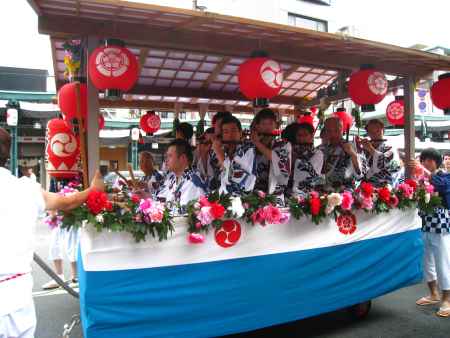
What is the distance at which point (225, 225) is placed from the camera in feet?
10.5

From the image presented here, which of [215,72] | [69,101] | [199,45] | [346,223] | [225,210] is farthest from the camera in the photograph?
[215,72]

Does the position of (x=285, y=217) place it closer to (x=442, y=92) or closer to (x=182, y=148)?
(x=182, y=148)

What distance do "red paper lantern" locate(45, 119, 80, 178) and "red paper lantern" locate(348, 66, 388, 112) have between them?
3.06 meters

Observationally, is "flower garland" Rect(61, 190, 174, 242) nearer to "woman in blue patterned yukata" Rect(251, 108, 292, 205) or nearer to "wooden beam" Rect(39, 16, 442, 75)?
"woman in blue patterned yukata" Rect(251, 108, 292, 205)

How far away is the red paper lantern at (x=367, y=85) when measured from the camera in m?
4.27

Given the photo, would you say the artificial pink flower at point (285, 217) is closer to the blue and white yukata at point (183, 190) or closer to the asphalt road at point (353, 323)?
the blue and white yukata at point (183, 190)

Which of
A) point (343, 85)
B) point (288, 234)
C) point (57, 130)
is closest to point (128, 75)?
point (57, 130)

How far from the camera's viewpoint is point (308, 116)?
7.03 m

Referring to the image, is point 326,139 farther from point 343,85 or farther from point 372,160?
point 343,85

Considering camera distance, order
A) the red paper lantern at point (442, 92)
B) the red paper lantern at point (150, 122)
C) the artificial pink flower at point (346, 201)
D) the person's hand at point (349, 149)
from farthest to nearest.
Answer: the red paper lantern at point (150, 122) < the red paper lantern at point (442, 92) < the person's hand at point (349, 149) < the artificial pink flower at point (346, 201)

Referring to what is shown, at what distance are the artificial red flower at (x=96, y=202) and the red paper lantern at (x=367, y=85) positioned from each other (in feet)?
9.85

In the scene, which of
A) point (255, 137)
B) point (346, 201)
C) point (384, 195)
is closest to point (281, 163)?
→ point (255, 137)

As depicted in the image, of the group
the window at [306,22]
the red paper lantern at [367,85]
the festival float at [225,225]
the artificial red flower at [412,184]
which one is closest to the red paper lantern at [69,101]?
the festival float at [225,225]

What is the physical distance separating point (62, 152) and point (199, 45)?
176 centimetres
